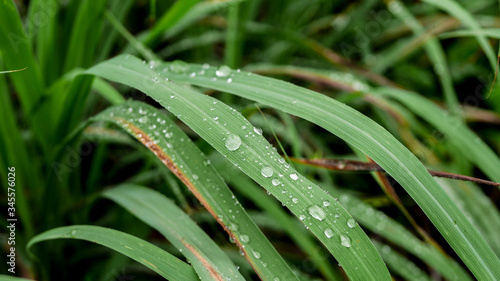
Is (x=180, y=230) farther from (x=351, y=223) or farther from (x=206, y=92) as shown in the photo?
(x=206, y=92)

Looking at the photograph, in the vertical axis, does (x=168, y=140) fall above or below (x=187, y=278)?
above

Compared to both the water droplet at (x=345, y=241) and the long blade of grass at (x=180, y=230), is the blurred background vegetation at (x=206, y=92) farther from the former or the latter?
the water droplet at (x=345, y=241)

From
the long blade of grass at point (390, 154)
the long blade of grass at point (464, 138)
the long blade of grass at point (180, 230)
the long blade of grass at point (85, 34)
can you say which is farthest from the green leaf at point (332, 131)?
the long blade of grass at point (464, 138)

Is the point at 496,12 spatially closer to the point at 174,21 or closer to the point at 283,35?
the point at 283,35

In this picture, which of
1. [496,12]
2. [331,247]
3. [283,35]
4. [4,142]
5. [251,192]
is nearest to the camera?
[331,247]

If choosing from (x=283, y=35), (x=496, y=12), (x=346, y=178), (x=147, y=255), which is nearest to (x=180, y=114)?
(x=147, y=255)

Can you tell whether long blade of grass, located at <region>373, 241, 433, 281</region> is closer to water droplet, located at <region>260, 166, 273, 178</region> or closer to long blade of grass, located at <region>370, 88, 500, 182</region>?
long blade of grass, located at <region>370, 88, 500, 182</region>

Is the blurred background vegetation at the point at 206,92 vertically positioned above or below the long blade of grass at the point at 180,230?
above
